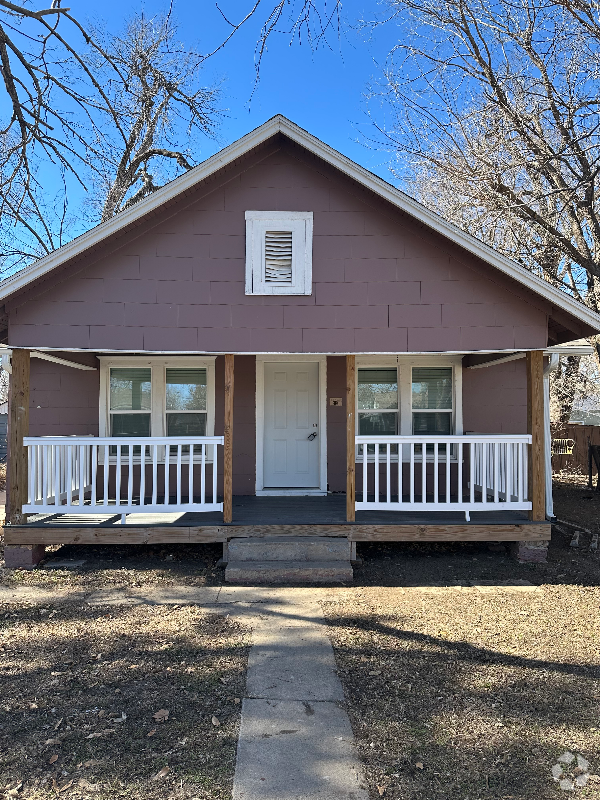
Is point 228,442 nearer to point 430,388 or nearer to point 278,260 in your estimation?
point 278,260

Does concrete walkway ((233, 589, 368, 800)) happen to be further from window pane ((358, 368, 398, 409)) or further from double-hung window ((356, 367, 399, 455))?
window pane ((358, 368, 398, 409))

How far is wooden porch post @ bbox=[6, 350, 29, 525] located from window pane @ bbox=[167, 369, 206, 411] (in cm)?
246

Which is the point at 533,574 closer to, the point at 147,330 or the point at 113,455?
the point at 147,330

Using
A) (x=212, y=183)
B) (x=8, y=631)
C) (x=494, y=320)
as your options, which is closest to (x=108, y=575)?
(x=8, y=631)

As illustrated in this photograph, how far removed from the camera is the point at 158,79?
8531 millimetres

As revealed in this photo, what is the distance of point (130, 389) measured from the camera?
9086mm

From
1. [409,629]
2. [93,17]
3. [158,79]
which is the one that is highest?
[93,17]

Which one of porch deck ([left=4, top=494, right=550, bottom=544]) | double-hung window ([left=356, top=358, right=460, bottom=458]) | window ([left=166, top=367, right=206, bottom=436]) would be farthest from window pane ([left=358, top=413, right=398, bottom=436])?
window ([left=166, top=367, right=206, bottom=436])

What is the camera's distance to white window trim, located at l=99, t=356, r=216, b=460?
29.5 feet

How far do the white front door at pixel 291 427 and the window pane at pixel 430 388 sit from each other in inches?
62.7

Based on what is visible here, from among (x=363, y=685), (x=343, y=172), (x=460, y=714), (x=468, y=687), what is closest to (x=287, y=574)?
(x=363, y=685)

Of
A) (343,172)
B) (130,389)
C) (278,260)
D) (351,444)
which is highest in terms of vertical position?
(343,172)

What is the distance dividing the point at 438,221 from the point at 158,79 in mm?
4829

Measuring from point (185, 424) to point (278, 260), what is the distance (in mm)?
3204
